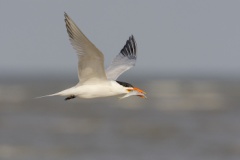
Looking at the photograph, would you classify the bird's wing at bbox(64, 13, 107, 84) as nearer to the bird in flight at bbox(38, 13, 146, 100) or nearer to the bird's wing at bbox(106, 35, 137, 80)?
the bird in flight at bbox(38, 13, 146, 100)

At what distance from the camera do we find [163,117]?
42594 millimetres

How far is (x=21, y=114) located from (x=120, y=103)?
8.94 m

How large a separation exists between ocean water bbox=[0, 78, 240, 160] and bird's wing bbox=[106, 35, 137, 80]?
8.56 meters

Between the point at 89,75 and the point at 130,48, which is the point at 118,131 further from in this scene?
the point at 89,75

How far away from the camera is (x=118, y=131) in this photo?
3600 cm

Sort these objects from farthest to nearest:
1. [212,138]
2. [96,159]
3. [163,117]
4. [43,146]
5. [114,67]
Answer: [163,117]
[212,138]
[43,146]
[96,159]
[114,67]

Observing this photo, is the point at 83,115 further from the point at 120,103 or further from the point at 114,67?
the point at 114,67

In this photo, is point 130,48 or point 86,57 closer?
point 86,57

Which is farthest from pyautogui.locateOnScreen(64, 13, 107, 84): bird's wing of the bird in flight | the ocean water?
the ocean water

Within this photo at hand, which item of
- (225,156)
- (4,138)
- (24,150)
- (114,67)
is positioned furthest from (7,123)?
(114,67)

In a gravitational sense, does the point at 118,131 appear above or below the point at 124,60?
below

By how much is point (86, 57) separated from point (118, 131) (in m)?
17.8

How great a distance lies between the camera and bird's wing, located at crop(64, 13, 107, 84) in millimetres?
17844

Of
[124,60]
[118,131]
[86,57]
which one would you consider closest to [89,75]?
[86,57]
